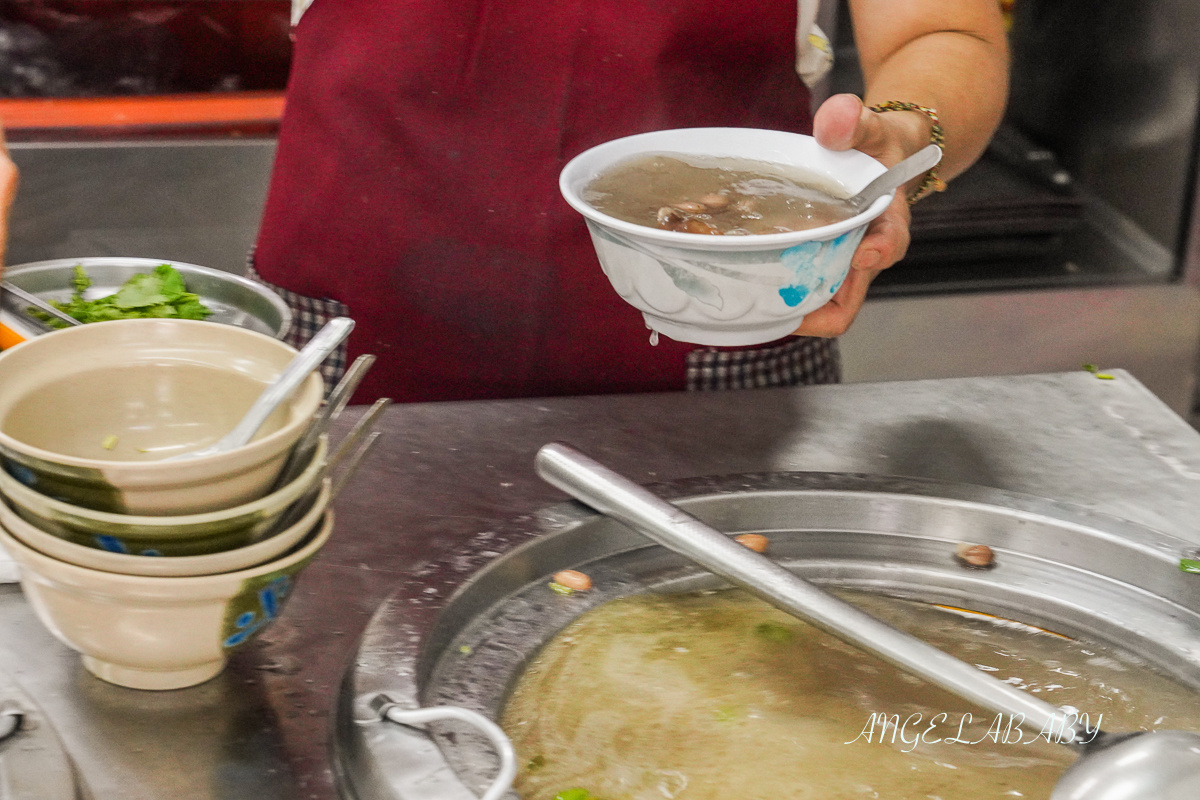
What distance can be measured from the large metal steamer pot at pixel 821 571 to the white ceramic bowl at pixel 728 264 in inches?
7.1

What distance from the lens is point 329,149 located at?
4.72 feet

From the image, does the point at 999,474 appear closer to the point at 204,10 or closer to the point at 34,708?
the point at 34,708

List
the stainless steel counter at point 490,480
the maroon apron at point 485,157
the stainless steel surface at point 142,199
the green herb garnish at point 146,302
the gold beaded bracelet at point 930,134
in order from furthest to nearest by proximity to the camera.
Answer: the stainless steel surface at point 142,199
the maroon apron at point 485,157
the gold beaded bracelet at point 930,134
the green herb garnish at point 146,302
the stainless steel counter at point 490,480

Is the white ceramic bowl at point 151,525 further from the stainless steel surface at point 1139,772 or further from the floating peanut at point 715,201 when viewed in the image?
the stainless steel surface at point 1139,772

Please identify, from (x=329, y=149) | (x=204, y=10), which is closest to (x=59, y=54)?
(x=204, y=10)

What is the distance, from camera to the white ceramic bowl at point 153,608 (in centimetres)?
69

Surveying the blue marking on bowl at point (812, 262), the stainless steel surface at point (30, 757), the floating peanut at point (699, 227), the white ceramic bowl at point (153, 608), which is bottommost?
the stainless steel surface at point (30, 757)

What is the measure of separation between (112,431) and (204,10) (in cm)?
197

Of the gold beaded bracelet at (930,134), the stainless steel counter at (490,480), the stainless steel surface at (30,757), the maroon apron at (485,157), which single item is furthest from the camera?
the maroon apron at (485,157)

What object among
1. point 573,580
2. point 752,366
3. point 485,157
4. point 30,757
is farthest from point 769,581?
point 485,157

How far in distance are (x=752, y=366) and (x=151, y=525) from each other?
913 mm

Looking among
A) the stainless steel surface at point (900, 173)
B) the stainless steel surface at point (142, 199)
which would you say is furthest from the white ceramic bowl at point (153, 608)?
the stainless steel surface at point (142, 199)

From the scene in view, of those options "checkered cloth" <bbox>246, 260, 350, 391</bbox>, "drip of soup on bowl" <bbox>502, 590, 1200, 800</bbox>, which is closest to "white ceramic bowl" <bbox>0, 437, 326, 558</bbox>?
"drip of soup on bowl" <bbox>502, 590, 1200, 800</bbox>

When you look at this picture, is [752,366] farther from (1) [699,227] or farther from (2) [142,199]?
(2) [142,199]
